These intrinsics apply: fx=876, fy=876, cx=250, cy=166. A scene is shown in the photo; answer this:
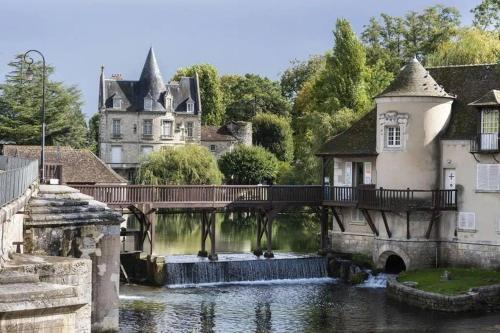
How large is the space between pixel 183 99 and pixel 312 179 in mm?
26628

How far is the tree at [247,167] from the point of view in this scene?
7662cm

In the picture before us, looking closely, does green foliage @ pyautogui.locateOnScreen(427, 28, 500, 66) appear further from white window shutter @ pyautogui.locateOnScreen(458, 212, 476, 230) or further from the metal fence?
the metal fence

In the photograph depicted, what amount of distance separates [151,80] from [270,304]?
155ft

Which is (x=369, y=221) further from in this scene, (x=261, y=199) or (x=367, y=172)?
(x=261, y=199)

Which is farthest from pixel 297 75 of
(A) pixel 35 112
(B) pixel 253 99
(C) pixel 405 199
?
(C) pixel 405 199

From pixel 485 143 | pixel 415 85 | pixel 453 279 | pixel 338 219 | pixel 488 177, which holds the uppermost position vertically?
pixel 415 85

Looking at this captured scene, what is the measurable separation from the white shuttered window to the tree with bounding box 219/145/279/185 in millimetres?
41133

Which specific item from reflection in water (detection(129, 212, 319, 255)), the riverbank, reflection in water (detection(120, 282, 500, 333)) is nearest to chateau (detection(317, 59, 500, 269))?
the riverbank

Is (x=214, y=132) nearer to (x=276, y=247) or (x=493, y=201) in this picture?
(x=276, y=247)

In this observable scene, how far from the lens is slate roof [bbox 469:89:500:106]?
35.3 metres

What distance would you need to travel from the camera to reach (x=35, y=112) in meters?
74.6

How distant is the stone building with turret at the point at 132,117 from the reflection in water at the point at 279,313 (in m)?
42.1

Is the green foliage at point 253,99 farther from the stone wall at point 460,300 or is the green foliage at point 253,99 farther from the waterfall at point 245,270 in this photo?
the stone wall at point 460,300

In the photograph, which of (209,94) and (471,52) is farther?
(209,94)
